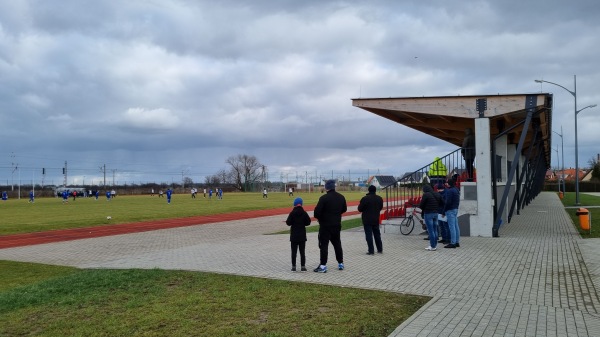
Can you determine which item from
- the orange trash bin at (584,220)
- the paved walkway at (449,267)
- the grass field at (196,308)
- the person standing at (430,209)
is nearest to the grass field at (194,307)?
the grass field at (196,308)

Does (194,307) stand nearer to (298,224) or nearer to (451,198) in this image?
(298,224)

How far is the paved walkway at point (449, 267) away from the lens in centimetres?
619

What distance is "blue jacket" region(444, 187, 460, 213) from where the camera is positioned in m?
13.0

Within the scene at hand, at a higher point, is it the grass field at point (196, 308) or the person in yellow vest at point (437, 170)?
the person in yellow vest at point (437, 170)

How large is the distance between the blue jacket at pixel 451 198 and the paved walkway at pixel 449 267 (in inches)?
43.8

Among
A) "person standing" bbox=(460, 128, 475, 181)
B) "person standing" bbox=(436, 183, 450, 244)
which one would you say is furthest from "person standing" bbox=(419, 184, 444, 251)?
"person standing" bbox=(460, 128, 475, 181)

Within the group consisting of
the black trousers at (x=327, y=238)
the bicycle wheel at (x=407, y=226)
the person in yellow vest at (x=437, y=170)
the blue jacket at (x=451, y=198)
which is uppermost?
the person in yellow vest at (x=437, y=170)

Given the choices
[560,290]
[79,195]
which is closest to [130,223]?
[560,290]

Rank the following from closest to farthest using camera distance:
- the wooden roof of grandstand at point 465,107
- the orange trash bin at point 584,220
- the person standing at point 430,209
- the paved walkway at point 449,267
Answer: the paved walkway at point 449,267 → the person standing at point 430,209 → the wooden roof of grandstand at point 465,107 → the orange trash bin at point 584,220

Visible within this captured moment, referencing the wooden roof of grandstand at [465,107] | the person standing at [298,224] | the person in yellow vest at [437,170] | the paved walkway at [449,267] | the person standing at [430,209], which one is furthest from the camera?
the person in yellow vest at [437,170]

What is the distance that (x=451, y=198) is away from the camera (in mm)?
13055

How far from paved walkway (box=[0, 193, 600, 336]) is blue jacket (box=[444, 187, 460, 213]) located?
3.65 feet

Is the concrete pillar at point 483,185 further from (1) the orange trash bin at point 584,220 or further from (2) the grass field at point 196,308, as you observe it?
(2) the grass field at point 196,308

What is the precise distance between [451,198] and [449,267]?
3.24 metres
